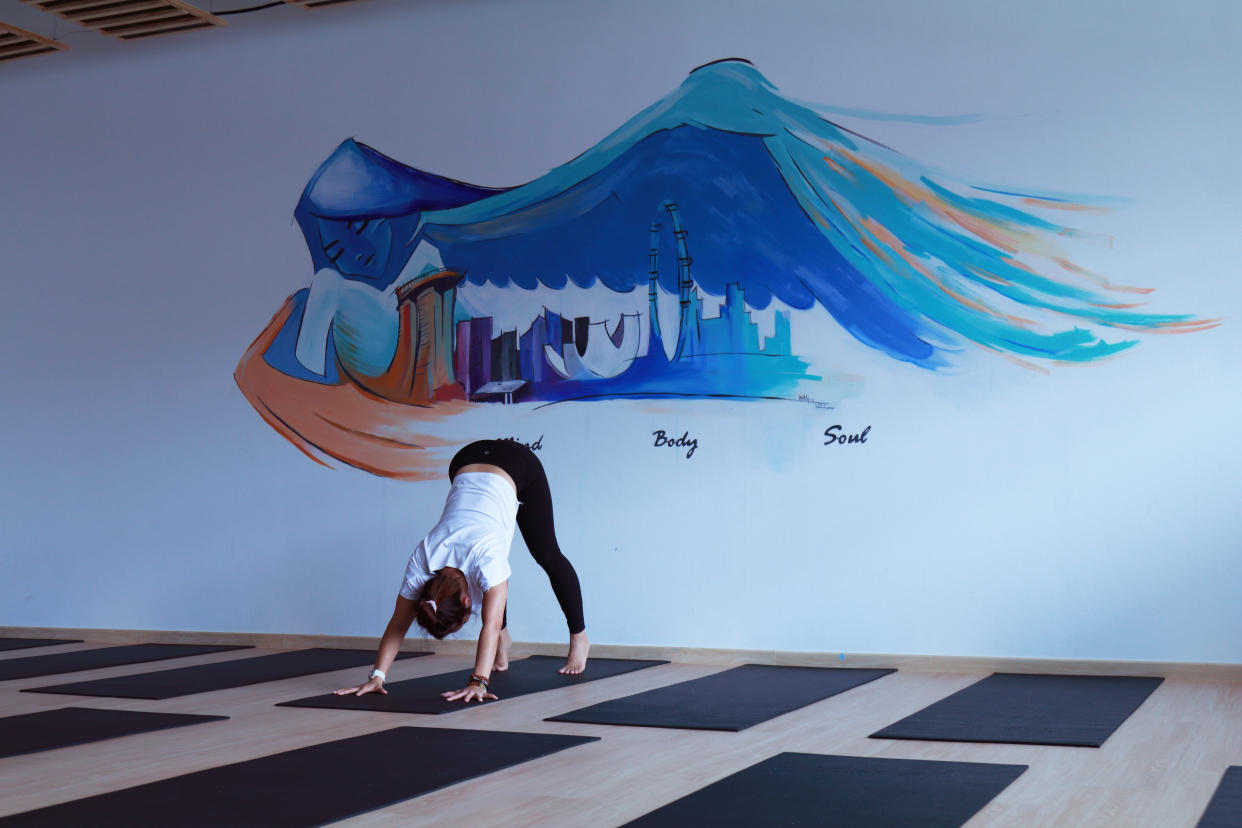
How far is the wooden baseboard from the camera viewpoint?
4762 millimetres

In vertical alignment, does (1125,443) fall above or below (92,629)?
above

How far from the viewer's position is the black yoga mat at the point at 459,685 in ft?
13.6

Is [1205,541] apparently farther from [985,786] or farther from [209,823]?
[209,823]

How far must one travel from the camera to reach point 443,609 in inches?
150

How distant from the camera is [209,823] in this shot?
2.58 metres

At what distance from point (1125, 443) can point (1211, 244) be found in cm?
83

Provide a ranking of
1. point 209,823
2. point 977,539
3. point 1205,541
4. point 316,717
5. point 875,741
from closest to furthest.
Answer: point 209,823
point 875,741
point 316,717
point 1205,541
point 977,539

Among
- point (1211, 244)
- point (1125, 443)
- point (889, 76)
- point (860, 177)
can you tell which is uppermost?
point (889, 76)

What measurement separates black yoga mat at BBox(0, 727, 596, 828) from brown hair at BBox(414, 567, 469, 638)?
0.34m

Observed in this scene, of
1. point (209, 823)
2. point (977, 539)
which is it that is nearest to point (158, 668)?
point (209, 823)

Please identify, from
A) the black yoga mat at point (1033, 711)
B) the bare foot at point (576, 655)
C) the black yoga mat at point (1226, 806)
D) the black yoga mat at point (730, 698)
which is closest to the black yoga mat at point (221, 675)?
the bare foot at point (576, 655)

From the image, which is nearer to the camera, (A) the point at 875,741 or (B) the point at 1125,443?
(A) the point at 875,741

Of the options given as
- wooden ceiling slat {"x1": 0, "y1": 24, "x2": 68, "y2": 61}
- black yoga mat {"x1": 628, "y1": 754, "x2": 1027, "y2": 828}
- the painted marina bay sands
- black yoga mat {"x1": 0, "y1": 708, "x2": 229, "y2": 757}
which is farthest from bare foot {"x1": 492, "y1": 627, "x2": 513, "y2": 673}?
wooden ceiling slat {"x1": 0, "y1": 24, "x2": 68, "y2": 61}
